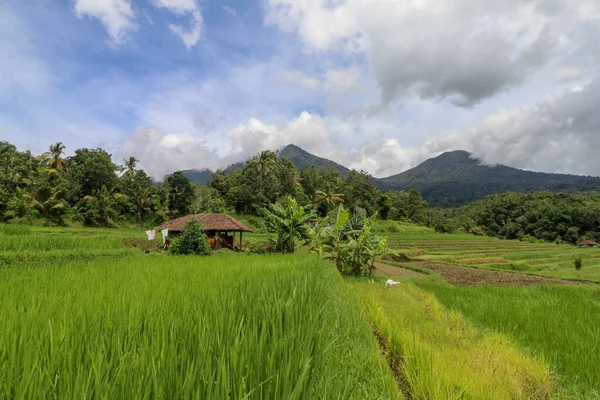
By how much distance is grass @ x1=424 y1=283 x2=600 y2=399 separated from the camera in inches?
115

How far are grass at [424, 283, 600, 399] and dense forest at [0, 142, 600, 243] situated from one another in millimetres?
13230

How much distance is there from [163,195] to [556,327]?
129 feet

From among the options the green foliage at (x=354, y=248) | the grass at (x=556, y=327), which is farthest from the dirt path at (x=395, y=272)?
the grass at (x=556, y=327)

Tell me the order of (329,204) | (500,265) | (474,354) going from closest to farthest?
(474,354) → (500,265) → (329,204)

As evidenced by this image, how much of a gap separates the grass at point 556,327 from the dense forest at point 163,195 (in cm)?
1323

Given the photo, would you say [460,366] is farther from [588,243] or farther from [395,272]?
[588,243]

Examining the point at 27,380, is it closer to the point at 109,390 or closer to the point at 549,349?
the point at 109,390

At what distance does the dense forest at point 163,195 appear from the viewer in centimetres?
3008

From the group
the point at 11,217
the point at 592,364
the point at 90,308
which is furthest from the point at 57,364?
the point at 11,217

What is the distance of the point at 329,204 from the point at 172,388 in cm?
4537

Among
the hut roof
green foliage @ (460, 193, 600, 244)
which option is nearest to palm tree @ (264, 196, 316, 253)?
the hut roof

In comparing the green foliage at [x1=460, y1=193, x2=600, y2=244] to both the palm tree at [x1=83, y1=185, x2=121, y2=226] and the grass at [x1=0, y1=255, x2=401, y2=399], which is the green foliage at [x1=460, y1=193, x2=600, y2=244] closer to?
the grass at [x1=0, y1=255, x2=401, y2=399]

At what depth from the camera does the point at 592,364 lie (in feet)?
9.81

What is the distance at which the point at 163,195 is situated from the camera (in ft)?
122
